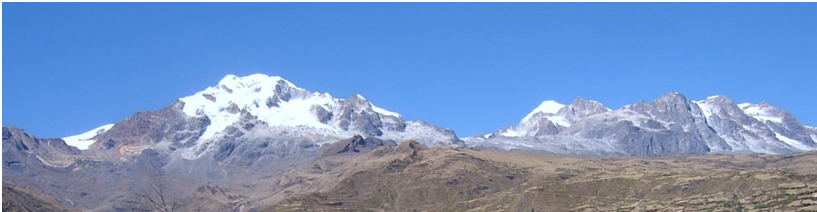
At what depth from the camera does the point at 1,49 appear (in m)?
39.8

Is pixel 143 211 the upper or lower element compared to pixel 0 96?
upper

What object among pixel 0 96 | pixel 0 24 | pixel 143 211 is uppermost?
pixel 143 211

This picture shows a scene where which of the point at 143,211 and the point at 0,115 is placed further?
the point at 143,211

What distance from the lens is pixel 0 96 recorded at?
39.6 m

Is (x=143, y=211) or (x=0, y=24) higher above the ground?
(x=143, y=211)

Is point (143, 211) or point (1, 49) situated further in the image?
point (143, 211)

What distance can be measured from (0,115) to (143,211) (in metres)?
55.0

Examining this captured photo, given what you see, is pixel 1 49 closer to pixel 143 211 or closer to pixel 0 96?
pixel 0 96

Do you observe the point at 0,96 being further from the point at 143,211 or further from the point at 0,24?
the point at 143,211

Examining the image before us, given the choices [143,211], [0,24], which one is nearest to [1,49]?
[0,24]

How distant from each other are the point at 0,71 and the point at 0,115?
3274 mm

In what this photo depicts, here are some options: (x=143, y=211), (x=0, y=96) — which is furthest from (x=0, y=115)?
(x=143, y=211)

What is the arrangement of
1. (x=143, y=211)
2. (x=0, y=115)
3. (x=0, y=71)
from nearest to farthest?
(x=0, y=71), (x=0, y=115), (x=143, y=211)

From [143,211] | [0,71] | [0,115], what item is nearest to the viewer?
[0,71]
